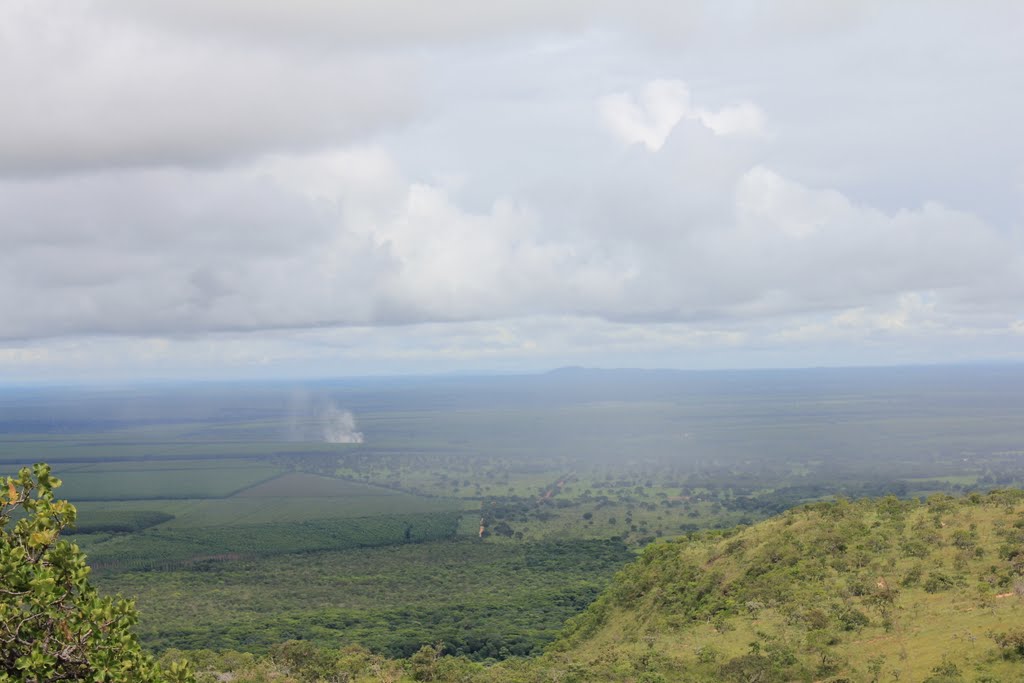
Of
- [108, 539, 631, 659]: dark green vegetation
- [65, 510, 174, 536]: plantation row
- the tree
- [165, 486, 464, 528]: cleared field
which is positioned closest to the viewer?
the tree

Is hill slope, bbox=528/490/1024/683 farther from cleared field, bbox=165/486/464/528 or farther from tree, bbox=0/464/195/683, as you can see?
cleared field, bbox=165/486/464/528

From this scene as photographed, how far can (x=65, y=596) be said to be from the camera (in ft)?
47.6

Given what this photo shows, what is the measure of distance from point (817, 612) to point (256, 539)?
124150mm

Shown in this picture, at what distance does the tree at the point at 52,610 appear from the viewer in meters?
14.0

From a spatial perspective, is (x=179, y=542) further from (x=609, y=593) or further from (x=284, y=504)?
(x=609, y=593)

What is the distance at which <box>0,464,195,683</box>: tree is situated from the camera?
14023 millimetres

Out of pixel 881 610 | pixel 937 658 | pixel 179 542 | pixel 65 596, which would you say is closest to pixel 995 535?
pixel 881 610

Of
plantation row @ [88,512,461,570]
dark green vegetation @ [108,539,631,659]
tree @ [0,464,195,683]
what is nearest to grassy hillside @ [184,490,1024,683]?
dark green vegetation @ [108,539,631,659]

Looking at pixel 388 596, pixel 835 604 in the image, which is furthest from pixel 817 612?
pixel 388 596

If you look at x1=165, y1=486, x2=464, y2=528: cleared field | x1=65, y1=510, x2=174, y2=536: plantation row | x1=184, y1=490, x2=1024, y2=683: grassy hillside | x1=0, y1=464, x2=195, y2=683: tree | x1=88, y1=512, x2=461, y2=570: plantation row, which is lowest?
x1=165, y1=486, x2=464, y2=528: cleared field

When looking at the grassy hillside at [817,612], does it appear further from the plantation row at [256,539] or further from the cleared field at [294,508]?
the cleared field at [294,508]

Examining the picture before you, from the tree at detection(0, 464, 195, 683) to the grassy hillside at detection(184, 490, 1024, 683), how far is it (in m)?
27.9

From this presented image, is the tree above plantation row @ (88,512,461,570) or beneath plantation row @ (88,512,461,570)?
above

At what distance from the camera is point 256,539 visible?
145 m
